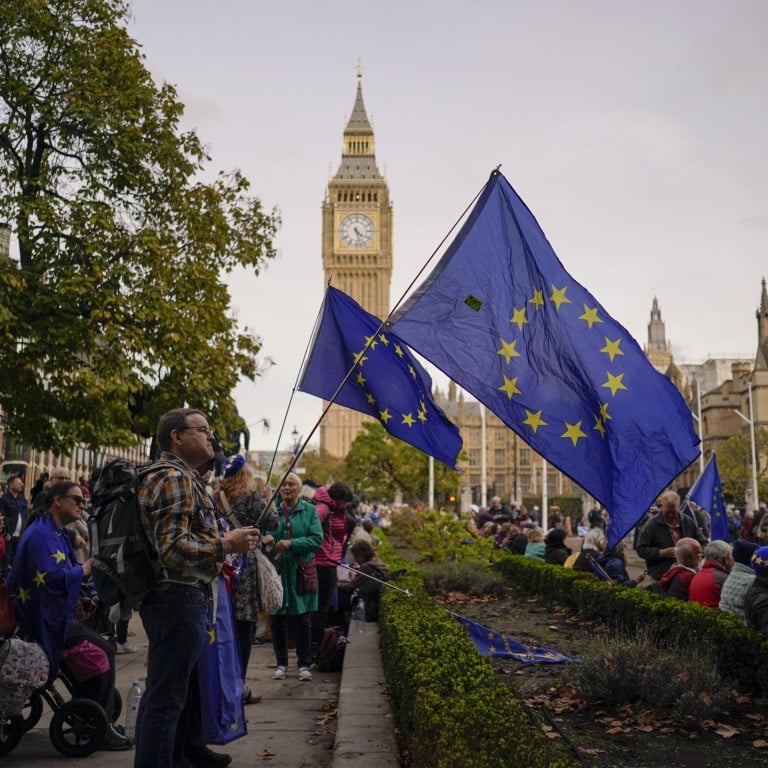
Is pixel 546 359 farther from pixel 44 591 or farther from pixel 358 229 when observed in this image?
pixel 358 229

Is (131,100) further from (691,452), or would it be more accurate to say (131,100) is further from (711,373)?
(711,373)

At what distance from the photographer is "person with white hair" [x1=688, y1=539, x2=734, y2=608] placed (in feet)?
30.6

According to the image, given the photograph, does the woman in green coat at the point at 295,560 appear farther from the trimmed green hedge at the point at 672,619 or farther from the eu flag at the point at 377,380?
the trimmed green hedge at the point at 672,619

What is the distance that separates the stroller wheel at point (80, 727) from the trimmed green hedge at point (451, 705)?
6.11ft

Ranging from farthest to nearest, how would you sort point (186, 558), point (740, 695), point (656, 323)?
point (656, 323)
point (740, 695)
point (186, 558)

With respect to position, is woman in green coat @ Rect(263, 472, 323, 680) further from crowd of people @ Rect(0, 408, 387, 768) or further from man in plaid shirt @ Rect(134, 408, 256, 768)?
man in plaid shirt @ Rect(134, 408, 256, 768)

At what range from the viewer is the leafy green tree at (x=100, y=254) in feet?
45.7

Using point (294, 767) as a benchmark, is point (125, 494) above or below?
above

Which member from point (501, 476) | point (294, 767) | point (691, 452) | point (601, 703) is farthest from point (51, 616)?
point (501, 476)

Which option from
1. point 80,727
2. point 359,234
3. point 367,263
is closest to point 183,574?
point 80,727

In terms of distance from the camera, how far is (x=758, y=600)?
736 centimetres

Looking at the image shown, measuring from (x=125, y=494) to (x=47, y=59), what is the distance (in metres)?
12.6

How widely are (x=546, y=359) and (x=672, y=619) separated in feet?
10.9

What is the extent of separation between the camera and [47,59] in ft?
49.4
